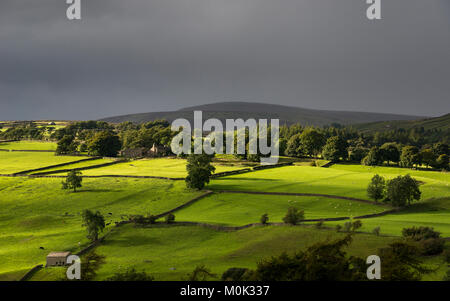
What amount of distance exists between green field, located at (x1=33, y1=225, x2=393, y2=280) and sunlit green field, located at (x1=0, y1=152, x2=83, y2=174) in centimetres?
7474

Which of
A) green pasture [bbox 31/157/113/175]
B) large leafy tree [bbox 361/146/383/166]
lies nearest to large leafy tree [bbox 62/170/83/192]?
green pasture [bbox 31/157/113/175]

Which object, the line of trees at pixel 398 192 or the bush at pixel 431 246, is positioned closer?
the bush at pixel 431 246

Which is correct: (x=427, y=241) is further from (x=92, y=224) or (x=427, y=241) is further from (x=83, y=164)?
(x=83, y=164)

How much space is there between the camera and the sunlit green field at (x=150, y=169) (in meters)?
106

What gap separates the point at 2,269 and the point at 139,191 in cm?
4112

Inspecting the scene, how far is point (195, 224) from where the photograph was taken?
188ft

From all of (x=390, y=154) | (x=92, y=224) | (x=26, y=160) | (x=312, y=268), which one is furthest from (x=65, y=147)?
(x=312, y=268)

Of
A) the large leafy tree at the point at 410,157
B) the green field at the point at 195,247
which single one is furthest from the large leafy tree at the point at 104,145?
the large leafy tree at the point at 410,157

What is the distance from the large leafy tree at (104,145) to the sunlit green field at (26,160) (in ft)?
29.5

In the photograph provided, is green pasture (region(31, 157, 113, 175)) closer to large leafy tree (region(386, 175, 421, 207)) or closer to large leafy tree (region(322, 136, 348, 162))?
large leafy tree (region(322, 136, 348, 162))

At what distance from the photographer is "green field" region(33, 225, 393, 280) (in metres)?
→ 39.7

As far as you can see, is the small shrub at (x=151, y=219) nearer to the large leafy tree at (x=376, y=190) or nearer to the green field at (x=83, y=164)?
the large leafy tree at (x=376, y=190)
